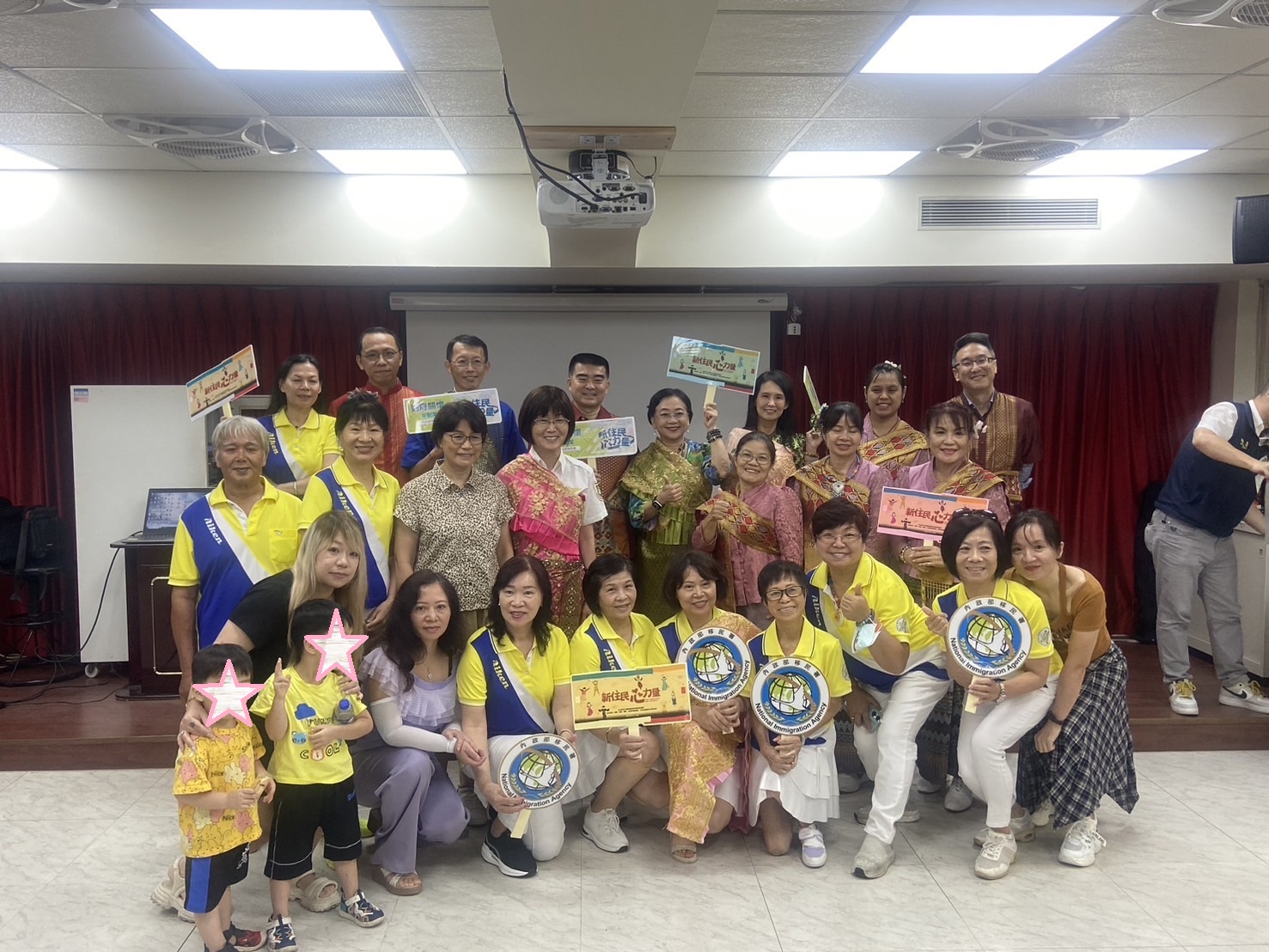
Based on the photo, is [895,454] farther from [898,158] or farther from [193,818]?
[193,818]

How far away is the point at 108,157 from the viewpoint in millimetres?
3695

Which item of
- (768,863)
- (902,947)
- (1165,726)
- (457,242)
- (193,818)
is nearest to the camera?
(193,818)

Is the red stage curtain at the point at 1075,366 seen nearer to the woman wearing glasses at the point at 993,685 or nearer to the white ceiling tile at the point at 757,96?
the white ceiling tile at the point at 757,96

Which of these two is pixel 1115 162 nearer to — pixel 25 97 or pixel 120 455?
pixel 25 97

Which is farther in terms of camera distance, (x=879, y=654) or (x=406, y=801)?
(x=879, y=654)

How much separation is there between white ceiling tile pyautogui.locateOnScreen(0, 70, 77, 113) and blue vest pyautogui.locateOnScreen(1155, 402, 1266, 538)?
418cm

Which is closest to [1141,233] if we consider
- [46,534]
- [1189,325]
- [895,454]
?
[1189,325]

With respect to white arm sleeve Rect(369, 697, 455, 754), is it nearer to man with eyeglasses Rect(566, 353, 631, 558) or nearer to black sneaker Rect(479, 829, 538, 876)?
black sneaker Rect(479, 829, 538, 876)

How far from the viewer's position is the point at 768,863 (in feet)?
8.57

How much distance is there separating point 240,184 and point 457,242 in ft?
3.07

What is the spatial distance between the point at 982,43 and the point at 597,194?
47.9 inches

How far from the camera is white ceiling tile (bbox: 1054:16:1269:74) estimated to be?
2473 millimetres

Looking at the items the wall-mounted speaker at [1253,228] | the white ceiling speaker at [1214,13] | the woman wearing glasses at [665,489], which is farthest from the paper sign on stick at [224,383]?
the wall-mounted speaker at [1253,228]

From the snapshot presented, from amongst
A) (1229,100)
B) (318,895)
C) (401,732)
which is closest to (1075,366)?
(1229,100)
